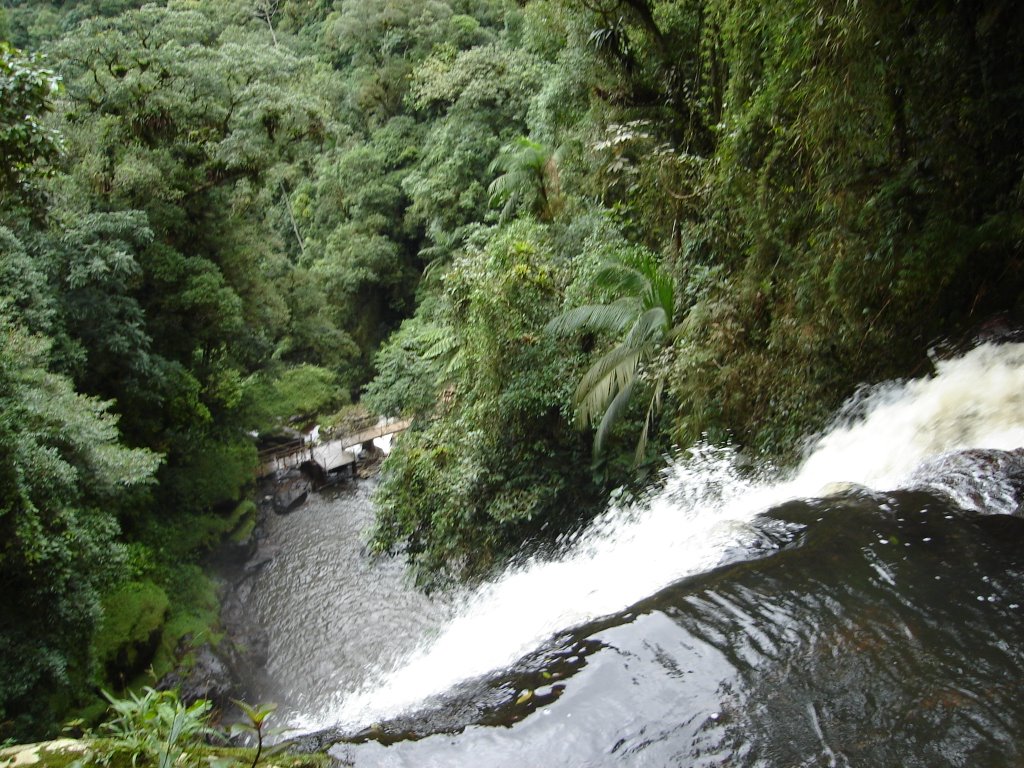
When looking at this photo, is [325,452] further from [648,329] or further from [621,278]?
[648,329]

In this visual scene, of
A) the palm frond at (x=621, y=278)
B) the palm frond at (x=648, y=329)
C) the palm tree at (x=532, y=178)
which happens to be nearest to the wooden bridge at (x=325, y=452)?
the palm tree at (x=532, y=178)

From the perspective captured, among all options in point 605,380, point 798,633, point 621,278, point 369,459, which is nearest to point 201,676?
point 605,380

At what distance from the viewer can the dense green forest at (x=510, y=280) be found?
4.75m

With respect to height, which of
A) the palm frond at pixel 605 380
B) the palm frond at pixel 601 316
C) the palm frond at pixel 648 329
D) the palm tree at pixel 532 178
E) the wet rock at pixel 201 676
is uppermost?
the palm tree at pixel 532 178

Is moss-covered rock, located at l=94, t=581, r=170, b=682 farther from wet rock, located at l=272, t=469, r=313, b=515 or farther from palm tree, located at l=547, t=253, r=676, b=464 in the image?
palm tree, located at l=547, t=253, r=676, b=464

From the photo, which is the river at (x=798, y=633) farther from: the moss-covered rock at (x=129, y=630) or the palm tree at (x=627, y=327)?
the moss-covered rock at (x=129, y=630)

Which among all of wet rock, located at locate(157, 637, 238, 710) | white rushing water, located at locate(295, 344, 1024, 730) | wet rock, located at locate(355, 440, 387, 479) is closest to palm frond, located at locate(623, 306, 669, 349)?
white rushing water, located at locate(295, 344, 1024, 730)

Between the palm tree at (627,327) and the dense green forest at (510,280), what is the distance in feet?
0.12

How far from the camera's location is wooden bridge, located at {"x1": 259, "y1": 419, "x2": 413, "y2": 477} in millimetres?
18688

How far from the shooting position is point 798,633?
3072mm

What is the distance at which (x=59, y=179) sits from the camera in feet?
38.6

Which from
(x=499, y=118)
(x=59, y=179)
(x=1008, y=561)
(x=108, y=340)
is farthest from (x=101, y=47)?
(x=1008, y=561)

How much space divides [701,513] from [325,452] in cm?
1487

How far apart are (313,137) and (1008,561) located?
14780 millimetres
